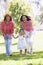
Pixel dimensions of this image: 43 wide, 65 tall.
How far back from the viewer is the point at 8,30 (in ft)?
5.34

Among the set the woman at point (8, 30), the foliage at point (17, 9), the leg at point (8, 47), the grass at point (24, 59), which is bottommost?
the grass at point (24, 59)

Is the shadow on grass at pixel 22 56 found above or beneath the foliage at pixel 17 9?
beneath

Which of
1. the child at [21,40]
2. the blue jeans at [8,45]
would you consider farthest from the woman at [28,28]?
the blue jeans at [8,45]

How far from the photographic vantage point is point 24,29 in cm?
165

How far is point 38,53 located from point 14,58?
18 centimetres

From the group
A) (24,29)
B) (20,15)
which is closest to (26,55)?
(24,29)

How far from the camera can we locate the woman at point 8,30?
1625 mm

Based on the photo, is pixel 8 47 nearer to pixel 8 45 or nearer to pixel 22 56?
pixel 8 45

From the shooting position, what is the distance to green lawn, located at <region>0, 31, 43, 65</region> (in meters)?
1.61

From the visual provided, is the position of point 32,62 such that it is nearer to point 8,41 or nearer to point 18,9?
point 8,41

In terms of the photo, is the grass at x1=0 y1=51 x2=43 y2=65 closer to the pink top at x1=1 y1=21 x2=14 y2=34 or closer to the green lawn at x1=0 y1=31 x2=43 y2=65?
the green lawn at x1=0 y1=31 x2=43 y2=65

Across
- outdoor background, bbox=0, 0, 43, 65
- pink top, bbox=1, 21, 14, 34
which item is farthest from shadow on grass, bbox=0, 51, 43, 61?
pink top, bbox=1, 21, 14, 34

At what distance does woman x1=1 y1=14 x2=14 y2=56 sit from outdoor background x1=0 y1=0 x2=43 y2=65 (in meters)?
0.03

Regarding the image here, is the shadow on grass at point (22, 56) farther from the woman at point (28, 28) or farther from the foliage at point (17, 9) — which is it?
the foliage at point (17, 9)
